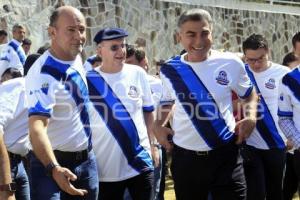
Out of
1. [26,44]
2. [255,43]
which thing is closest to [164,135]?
[255,43]

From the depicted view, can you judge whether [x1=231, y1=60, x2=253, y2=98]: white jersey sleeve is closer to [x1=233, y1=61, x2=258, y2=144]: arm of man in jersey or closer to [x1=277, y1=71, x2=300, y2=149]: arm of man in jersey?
[x1=233, y1=61, x2=258, y2=144]: arm of man in jersey

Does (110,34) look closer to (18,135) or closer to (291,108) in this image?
(18,135)

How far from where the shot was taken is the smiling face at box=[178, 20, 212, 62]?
488 centimetres

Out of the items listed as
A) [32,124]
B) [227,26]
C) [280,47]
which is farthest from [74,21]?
[280,47]

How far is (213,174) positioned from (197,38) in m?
1.07

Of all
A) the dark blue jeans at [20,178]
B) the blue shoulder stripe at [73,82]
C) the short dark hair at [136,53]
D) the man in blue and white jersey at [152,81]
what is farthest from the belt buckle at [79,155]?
the short dark hair at [136,53]

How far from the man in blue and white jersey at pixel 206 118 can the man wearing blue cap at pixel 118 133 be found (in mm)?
509

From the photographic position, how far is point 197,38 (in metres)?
4.89

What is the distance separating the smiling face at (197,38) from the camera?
4.88m

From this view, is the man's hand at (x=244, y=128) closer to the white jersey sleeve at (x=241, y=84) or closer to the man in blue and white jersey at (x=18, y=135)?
the white jersey sleeve at (x=241, y=84)

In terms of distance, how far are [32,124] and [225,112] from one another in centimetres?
153

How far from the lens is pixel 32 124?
4.37 metres

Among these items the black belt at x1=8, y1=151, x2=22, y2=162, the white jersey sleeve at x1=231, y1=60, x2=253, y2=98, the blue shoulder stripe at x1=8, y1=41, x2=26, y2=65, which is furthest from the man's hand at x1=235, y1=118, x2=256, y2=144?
the blue shoulder stripe at x1=8, y1=41, x2=26, y2=65

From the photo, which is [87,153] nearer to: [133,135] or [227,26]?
[133,135]
